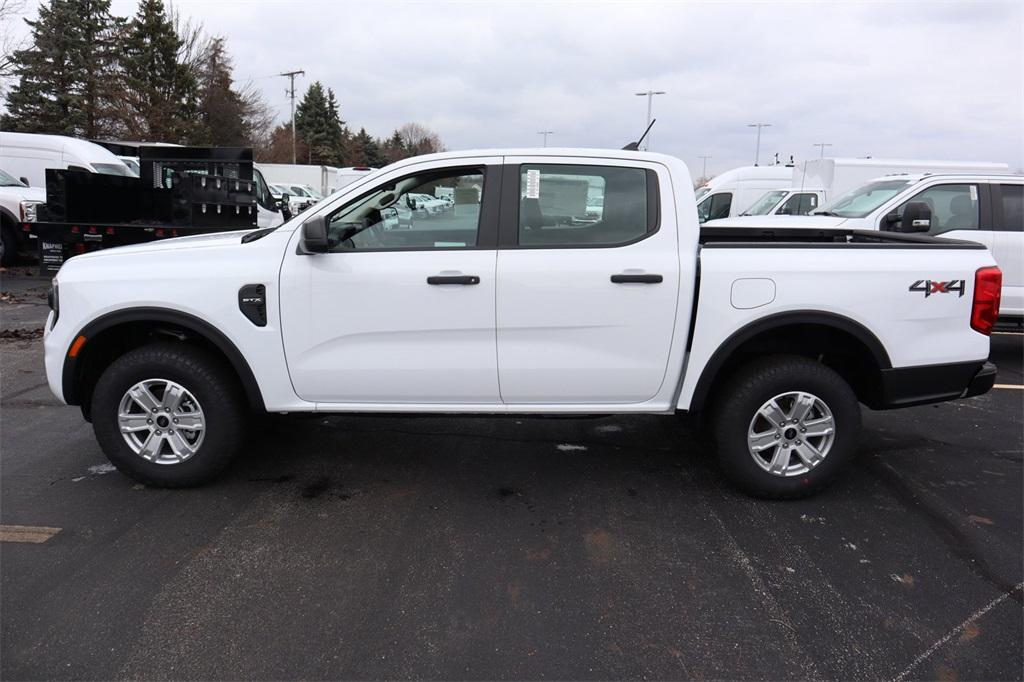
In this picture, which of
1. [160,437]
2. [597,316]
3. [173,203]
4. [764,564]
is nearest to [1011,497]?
[764,564]

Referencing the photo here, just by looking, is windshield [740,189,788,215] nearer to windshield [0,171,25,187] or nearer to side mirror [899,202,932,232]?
side mirror [899,202,932,232]

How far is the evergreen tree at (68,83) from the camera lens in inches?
1526

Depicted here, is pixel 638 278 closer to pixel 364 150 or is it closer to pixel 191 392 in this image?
pixel 191 392

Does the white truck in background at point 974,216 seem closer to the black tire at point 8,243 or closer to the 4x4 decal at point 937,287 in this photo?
the 4x4 decal at point 937,287

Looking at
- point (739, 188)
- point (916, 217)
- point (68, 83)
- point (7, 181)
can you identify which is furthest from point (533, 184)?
point (68, 83)

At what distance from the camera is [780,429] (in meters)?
3.95

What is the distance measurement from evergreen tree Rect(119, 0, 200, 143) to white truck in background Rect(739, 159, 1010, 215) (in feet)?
121

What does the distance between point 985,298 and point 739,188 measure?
1386 cm

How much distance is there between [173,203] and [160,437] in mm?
8427

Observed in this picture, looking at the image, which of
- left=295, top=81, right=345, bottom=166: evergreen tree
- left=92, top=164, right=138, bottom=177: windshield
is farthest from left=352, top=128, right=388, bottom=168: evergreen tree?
left=92, top=164, right=138, bottom=177: windshield

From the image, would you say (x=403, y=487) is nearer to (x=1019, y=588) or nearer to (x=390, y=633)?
(x=390, y=633)

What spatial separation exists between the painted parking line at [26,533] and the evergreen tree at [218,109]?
4524 centimetres

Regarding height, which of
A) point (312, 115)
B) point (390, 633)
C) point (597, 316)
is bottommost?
point (390, 633)

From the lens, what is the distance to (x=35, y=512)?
3775 mm
